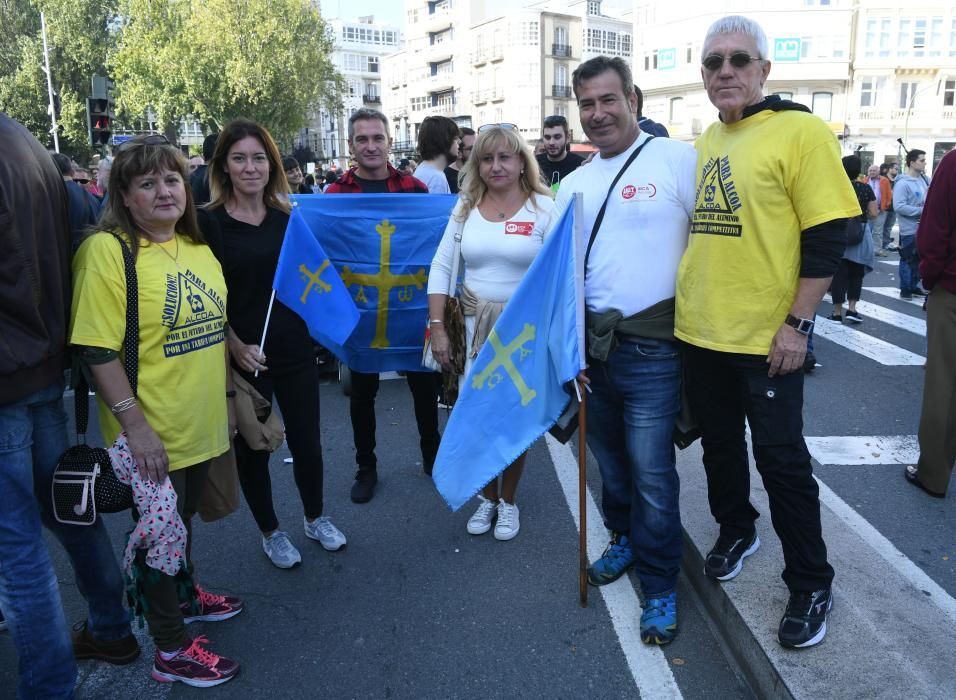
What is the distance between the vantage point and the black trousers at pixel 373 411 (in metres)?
4.48

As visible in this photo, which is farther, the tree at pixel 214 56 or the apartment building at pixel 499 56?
the apartment building at pixel 499 56

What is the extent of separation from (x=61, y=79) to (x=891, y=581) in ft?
173

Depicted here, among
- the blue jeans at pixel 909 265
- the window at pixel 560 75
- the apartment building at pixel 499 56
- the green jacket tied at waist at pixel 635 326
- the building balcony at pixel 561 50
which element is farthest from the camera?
the window at pixel 560 75

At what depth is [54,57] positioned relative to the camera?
44.4 m

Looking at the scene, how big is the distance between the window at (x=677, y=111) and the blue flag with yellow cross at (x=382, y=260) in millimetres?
54059

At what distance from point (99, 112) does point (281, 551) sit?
14258 mm

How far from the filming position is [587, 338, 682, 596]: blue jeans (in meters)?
2.88

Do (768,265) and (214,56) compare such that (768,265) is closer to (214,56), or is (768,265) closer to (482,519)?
(482,519)

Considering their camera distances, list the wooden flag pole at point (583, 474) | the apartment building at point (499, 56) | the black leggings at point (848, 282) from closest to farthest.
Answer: the wooden flag pole at point (583, 474) → the black leggings at point (848, 282) → the apartment building at point (499, 56)

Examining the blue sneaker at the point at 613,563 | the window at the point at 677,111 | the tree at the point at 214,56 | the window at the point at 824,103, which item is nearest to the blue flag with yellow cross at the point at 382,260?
the blue sneaker at the point at 613,563

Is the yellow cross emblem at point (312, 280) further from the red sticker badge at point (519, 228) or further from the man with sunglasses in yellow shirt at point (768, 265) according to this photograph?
the man with sunglasses in yellow shirt at point (768, 265)

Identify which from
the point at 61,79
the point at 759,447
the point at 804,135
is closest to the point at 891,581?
the point at 759,447

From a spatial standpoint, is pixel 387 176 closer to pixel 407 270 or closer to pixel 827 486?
pixel 407 270

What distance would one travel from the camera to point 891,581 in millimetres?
3092
